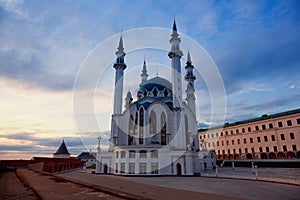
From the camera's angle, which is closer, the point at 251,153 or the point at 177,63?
the point at 177,63

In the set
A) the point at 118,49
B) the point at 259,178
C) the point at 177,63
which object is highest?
the point at 118,49

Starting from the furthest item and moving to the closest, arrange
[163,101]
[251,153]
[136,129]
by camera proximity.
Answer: [251,153] < [163,101] < [136,129]

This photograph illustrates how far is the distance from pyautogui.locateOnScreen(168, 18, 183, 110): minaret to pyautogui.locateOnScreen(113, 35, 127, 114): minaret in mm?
11211

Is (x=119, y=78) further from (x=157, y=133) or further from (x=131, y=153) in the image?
(x=131, y=153)

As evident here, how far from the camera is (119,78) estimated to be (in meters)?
40.6

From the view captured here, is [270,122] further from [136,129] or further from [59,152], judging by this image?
[59,152]

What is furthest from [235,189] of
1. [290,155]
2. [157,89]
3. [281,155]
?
[281,155]

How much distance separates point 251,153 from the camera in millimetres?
45031

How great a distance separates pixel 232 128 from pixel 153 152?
3218 cm

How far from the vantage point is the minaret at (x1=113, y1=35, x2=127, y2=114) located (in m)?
38.6

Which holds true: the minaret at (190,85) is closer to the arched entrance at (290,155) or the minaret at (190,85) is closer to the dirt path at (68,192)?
the arched entrance at (290,155)

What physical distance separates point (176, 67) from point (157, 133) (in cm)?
1344

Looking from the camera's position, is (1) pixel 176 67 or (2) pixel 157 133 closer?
(2) pixel 157 133

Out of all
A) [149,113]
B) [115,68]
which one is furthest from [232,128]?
[115,68]
